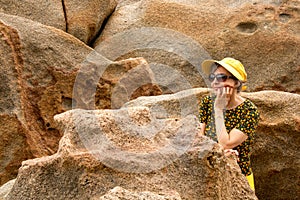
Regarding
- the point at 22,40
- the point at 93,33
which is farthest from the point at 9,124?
the point at 93,33

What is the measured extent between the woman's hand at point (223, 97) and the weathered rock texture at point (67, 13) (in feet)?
12.2

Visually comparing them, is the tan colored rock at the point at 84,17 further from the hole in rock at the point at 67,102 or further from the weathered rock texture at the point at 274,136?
the weathered rock texture at the point at 274,136

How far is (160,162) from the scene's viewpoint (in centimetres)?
246

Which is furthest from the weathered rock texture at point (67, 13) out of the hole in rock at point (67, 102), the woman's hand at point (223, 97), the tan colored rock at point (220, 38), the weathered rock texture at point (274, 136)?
the woman's hand at point (223, 97)

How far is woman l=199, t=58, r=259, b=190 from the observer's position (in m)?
3.13

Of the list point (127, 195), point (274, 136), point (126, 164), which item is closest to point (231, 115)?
point (126, 164)

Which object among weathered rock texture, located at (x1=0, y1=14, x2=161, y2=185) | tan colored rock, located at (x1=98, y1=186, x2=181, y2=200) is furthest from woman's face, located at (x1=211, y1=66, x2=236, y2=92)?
weathered rock texture, located at (x1=0, y1=14, x2=161, y2=185)

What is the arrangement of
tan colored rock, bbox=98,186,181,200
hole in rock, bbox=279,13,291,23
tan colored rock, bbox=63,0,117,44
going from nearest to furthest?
1. tan colored rock, bbox=98,186,181,200
2. tan colored rock, bbox=63,0,117,44
3. hole in rock, bbox=279,13,291,23

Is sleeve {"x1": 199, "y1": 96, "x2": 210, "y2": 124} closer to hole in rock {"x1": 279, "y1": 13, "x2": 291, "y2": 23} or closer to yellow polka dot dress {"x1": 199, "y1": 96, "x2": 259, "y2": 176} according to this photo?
yellow polka dot dress {"x1": 199, "y1": 96, "x2": 259, "y2": 176}

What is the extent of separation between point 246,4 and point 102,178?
17.3ft

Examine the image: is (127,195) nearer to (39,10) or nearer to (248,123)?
(248,123)

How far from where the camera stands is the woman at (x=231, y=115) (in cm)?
313

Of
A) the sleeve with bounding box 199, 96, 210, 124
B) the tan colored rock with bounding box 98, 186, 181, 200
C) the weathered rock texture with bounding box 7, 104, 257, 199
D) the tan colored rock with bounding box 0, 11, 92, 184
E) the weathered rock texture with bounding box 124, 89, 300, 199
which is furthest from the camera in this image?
the tan colored rock with bounding box 0, 11, 92, 184

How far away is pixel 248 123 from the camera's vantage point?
3.17 m
